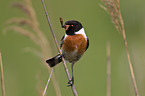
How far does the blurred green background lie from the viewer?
327 centimetres

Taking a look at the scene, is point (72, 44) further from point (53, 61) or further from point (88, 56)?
point (88, 56)

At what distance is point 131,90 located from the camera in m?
2.97

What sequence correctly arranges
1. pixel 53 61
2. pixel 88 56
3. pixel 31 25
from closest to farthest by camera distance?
pixel 31 25 < pixel 53 61 < pixel 88 56

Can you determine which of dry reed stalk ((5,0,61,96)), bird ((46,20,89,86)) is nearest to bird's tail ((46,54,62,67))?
bird ((46,20,89,86))

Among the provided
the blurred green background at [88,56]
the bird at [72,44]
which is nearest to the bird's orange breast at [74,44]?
the bird at [72,44]

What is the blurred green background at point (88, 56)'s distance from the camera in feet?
10.7

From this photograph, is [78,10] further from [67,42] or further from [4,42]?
[67,42]

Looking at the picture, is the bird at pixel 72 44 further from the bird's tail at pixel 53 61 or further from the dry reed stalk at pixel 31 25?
the dry reed stalk at pixel 31 25

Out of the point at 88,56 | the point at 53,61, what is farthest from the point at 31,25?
the point at 88,56

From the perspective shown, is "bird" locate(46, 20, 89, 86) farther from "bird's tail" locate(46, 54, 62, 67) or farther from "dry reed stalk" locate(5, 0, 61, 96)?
"dry reed stalk" locate(5, 0, 61, 96)

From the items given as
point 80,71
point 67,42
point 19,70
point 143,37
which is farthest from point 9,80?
point 143,37

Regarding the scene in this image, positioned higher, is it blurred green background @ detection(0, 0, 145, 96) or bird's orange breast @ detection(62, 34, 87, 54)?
Result: bird's orange breast @ detection(62, 34, 87, 54)

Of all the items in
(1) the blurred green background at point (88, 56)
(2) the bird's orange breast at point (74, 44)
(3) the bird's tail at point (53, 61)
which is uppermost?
(2) the bird's orange breast at point (74, 44)

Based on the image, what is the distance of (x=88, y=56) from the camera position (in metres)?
A: 5.27
